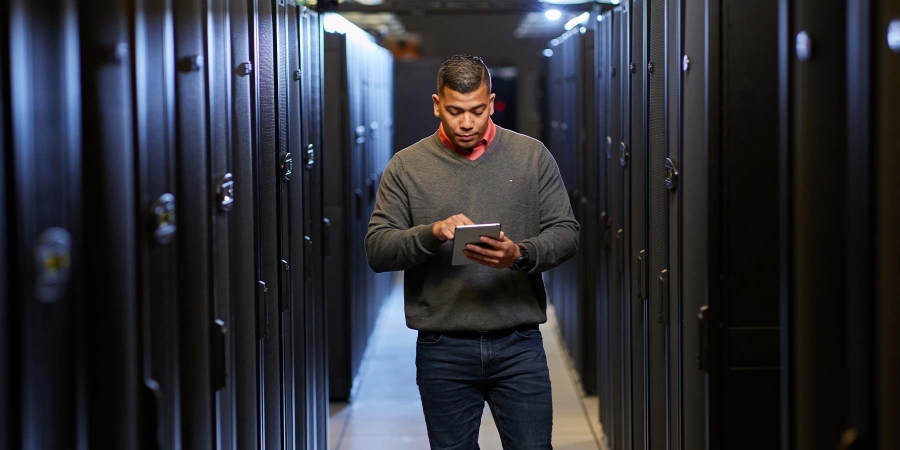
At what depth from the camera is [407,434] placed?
209 inches

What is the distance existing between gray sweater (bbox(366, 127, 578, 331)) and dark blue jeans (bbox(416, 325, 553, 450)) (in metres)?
0.05

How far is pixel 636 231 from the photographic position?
3.84m

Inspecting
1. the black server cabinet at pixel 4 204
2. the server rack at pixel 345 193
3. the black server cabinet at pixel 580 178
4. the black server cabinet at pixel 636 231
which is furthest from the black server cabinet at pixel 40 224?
the black server cabinet at pixel 580 178

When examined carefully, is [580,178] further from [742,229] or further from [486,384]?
[742,229]

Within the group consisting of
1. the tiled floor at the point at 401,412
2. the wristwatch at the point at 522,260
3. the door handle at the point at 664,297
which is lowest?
the tiled floor at the point at 401,412

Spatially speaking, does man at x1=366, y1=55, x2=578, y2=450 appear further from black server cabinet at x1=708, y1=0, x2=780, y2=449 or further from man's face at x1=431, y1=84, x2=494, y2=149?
black server cabinet at x1=708, y1=0, x2=780, y2=449

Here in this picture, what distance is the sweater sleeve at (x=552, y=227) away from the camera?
299 centimetres

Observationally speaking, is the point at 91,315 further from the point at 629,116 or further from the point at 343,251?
the point at 343,251

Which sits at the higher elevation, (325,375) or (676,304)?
(676,304)

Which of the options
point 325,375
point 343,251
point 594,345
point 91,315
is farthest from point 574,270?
point 91,315

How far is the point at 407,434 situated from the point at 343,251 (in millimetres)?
1084

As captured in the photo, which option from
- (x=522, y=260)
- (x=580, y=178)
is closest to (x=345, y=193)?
(x=580, y=178)

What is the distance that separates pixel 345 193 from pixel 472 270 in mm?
2817

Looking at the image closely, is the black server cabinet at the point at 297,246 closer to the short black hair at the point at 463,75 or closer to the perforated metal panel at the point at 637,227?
the short black hair at the point at 463,75
